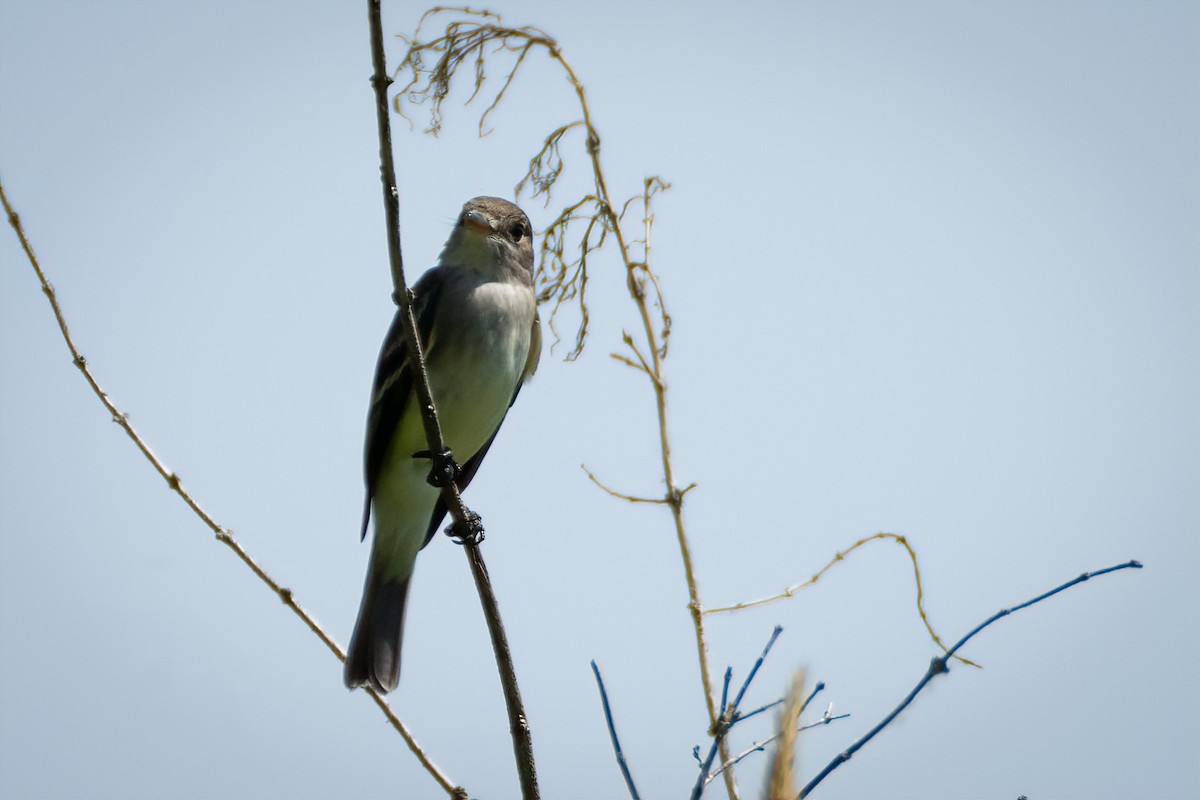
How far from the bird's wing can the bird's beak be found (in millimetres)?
490

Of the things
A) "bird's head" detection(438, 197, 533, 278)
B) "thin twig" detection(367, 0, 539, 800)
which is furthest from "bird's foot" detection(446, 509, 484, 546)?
"bird's head" detection(438, 197, 533, 278)

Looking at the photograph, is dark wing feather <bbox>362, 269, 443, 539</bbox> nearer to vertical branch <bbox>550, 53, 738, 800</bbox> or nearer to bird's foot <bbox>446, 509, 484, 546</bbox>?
bird's foot <bbox>446, 509, 484, 546</bbox>

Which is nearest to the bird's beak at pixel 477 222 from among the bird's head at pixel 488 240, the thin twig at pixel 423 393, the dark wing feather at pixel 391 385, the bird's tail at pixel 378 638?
the bird's head at pixel 488 240

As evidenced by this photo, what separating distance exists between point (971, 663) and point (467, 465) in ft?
13.6

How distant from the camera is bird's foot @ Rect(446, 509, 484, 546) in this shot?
300 centimetres

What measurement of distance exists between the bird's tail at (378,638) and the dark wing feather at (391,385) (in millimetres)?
477

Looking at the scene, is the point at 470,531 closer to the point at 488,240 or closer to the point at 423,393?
the point at 423,393

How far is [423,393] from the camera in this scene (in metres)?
2.97

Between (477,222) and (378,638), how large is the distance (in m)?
2.00

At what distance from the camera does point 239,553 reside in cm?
272

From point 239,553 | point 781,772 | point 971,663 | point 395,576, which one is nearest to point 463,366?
point 395,576

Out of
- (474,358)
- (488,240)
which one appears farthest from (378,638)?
(488,240)

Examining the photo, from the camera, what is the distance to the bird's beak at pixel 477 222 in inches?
219

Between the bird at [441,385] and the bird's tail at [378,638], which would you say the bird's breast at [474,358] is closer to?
the bird at [441,385]
